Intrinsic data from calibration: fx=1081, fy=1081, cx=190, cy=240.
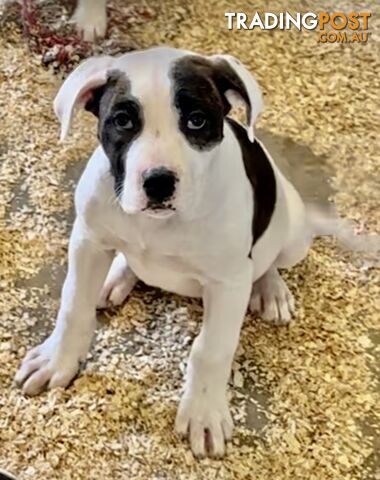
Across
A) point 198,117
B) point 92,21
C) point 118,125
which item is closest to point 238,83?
point 198,117

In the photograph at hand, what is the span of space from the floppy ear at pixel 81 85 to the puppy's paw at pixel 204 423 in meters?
0.68

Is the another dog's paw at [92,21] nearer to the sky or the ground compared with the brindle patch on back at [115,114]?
nearer to the ground

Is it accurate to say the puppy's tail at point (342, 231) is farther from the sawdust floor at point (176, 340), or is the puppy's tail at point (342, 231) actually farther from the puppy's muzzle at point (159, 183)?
the puppy's muzzle at point (159, 183)

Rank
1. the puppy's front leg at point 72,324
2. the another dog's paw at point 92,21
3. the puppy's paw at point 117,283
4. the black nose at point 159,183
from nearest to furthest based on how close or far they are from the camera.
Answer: the black nose at point 159,183
the puppy's front leg at point 72,324
the puppy's paw at point 117,283
the another dog's paw at point 92,21

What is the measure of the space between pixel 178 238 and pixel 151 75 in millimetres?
345

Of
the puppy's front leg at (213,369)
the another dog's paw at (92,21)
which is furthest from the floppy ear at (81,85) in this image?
the another dog's paw at (92,21)

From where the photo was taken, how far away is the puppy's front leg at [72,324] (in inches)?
87.4

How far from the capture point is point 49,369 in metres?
2.38

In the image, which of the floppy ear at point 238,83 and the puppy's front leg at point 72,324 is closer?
the floppy ear at point 238,83

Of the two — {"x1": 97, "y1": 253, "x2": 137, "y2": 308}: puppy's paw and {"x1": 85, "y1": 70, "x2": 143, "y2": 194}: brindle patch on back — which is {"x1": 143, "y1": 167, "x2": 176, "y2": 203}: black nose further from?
{"x1": 97, "y1": 253, "x2": 137, "y2": 308}: puppy's paw

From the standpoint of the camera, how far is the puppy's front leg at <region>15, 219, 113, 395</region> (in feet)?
7.28

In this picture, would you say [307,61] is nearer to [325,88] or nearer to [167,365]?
[325,88]

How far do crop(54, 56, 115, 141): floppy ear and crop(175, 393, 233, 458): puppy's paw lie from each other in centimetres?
68

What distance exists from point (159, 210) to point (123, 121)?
0.55 ft
